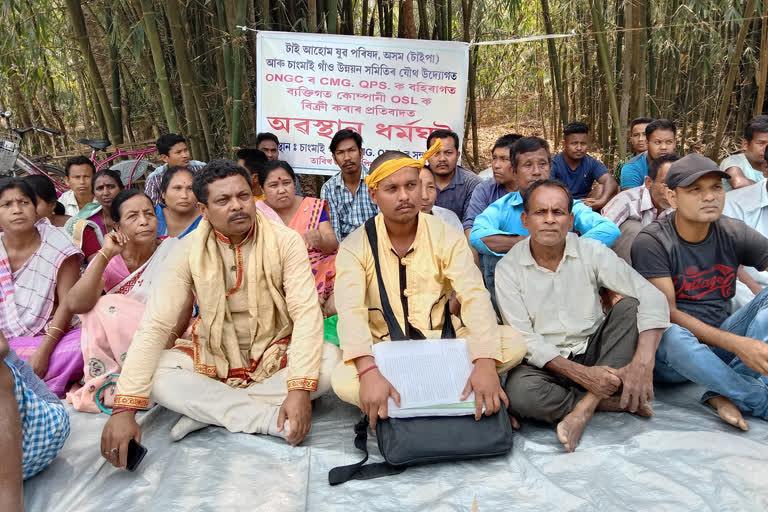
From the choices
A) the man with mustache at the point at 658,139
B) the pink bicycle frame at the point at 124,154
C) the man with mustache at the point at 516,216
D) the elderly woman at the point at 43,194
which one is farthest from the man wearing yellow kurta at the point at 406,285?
the pink bicycle frame at the point at 124,154

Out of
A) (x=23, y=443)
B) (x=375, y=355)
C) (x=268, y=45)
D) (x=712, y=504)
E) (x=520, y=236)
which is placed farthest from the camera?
(x=268, y=45)

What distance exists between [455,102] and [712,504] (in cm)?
360

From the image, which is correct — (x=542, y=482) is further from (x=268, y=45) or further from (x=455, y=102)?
(x=268, y=45)

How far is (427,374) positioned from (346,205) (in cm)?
212

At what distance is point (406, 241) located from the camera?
2596 mm

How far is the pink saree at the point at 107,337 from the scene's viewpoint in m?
2.72

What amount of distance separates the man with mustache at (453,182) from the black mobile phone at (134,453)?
9.13 ft

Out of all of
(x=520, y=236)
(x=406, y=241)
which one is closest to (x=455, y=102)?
(x=520, y=236)

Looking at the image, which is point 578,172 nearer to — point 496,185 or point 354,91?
point 496,185

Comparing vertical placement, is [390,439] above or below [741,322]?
below

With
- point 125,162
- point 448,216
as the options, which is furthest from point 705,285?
point 125,162

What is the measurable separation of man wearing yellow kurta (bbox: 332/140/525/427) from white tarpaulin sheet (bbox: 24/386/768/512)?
348 mm

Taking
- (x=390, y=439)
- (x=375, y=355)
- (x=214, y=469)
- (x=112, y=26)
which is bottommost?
(x=214, y=469)

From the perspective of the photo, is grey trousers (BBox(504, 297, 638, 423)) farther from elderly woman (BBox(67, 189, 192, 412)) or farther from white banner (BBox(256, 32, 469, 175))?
white banner (BBox(256, 32, 469, 175))
